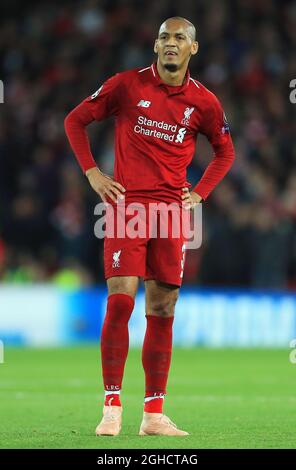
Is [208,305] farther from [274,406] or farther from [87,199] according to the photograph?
[274,406]

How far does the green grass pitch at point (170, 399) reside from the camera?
6551 millimetres

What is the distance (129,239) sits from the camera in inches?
271

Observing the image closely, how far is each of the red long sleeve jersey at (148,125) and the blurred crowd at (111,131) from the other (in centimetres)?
785

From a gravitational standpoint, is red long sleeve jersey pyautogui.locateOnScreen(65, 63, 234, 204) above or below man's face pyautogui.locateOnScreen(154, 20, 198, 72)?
below

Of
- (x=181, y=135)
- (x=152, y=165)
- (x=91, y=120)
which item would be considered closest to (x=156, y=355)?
(x=152, y=165)

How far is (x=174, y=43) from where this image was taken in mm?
6961

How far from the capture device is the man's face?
6.96 m

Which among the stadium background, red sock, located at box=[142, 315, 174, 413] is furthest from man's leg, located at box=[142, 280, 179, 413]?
the stadium background

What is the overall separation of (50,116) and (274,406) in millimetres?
9155

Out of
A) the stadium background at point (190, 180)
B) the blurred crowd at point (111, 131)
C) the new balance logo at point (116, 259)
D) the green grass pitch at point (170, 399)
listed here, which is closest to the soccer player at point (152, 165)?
the new balance logo at point (116, 259)

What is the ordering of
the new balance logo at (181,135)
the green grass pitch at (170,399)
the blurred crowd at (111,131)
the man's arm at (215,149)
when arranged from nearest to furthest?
1. the green grass pitch at (170,399)
2. the new balance logo at (181,135)
3. the man's arm at (215,149)
4. the blurred crowd at (111,131)

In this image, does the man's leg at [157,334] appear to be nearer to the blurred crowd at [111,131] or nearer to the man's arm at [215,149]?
the man's arm at [215,149]

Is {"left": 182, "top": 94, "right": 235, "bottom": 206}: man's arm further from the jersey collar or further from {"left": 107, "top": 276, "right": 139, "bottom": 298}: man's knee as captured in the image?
{"left": 107, "top": 276, "right": 139, "bottom": 298}: man's knee
